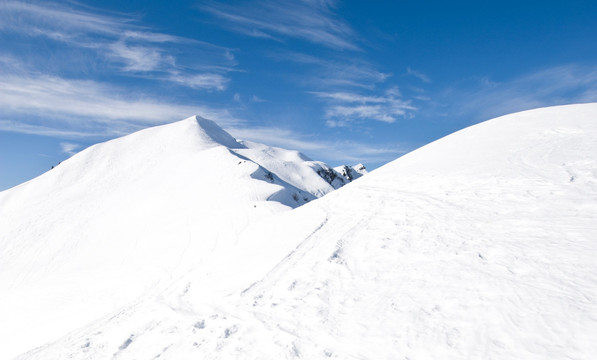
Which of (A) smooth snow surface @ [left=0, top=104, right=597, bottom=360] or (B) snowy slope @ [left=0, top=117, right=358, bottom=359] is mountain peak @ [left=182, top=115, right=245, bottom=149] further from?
(A) smooth snow surface @ [left=0, top=104, right=597, bottom=360]

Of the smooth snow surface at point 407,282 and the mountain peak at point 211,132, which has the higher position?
the mountain peak at point 211,132

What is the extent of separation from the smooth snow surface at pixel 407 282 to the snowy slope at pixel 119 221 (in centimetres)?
72

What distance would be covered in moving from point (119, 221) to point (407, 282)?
3267 cm

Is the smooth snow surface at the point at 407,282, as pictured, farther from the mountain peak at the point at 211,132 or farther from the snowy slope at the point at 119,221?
the mountain peak at the point at 211,132

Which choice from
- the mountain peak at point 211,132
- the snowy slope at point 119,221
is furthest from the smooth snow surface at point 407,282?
the mountain peak at point 211,132

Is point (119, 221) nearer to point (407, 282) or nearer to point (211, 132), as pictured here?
point (407, 282)

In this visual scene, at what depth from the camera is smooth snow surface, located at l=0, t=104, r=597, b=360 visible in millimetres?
6395

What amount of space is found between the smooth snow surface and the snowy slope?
72 cm

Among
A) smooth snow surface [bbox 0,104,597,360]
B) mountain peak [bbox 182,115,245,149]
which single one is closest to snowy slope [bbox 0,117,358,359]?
smooth snow surface [bbox 0,104,597,360]

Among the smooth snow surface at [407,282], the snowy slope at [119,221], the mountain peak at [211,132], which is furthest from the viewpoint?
the mountain peak at [211,132]

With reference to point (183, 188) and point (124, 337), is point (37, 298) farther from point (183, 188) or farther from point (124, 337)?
point (183, 188)

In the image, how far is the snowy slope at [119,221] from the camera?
53.4ft

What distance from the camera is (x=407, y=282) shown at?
8391 mm

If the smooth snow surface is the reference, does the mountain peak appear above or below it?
above
